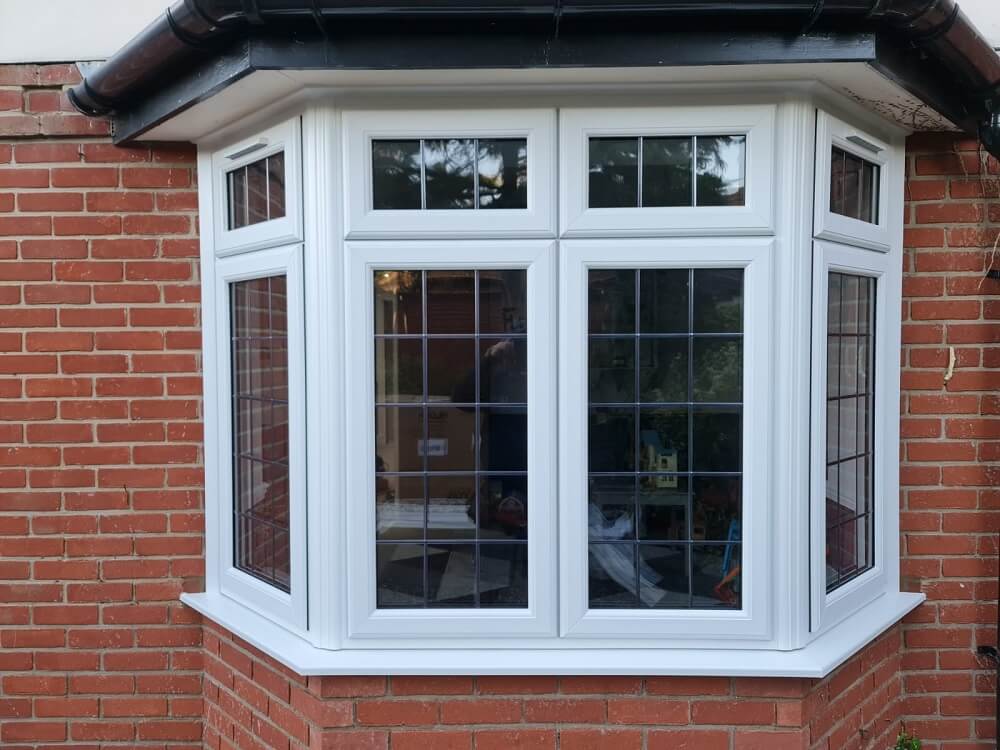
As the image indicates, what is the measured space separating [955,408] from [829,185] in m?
1.19

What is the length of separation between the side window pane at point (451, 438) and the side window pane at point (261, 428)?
0.47 metres

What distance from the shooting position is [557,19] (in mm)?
2330

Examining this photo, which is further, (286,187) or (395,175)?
(286,187)

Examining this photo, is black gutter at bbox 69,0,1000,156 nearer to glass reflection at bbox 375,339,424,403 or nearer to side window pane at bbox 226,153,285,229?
side window pane at bbox 226,153,285,229

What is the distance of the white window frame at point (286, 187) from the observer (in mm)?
2889

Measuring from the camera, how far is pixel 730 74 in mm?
2605

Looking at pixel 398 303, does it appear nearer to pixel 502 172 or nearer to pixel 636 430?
pixel 502 172

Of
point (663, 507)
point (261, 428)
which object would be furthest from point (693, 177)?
point (261, 428)

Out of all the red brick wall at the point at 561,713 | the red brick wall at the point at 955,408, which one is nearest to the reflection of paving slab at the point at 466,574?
the red brick wall at the point at 561,713

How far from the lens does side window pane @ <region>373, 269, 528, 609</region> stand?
9.33 feet

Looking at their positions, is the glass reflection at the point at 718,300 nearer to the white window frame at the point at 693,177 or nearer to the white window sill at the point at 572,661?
the white window frame at the point at 693,177

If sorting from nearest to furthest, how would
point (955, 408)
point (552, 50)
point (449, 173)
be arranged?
point (552, 50)
point (449, 173)
point (955, 408)

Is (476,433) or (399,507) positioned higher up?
(476,433)

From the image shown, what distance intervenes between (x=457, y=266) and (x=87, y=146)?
1.80m
